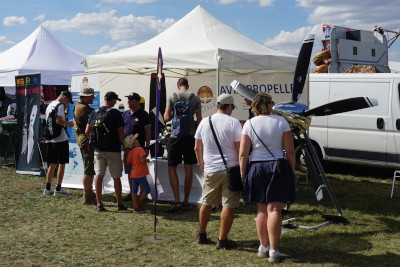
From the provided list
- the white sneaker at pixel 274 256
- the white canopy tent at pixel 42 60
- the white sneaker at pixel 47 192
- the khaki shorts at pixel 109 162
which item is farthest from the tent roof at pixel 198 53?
the white canopy tent at pixel 42 60

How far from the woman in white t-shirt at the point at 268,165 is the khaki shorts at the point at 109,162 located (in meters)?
2.56

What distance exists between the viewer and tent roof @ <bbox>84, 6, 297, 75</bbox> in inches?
277

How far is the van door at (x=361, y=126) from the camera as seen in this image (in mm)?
8594

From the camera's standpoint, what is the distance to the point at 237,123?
15.5 ft

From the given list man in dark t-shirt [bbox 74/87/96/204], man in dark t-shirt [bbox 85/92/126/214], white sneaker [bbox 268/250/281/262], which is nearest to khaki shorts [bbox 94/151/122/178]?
man in dark t-shirt [bbox 85/92/126/214]

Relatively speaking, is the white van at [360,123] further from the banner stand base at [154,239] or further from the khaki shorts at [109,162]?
the banner stand base at [154,239]

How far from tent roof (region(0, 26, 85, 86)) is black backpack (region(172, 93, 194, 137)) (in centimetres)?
838

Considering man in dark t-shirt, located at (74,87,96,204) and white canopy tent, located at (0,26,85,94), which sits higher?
white canopy tent, located at (0,26,85,94)

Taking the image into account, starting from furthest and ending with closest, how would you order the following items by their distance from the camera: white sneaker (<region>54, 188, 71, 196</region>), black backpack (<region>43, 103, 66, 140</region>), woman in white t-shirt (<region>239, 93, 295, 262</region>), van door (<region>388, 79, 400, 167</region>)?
van door (<region>388, 79, 400, 167</region>)
white sneaker (<region>54, 188, 71, 196</region>)
black backpack (<region>43, 103, 66, 140</region>)
woman in white t-shirt (<region>239, 93, 295, 262</region>)

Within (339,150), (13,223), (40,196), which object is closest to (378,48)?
(339,150)

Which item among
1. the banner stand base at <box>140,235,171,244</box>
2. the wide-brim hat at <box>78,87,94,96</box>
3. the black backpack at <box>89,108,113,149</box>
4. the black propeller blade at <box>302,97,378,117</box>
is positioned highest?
the wide-brim hat at <box>78,87,94,96</box>

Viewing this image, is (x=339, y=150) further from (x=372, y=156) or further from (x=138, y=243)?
(x=138, y=243)

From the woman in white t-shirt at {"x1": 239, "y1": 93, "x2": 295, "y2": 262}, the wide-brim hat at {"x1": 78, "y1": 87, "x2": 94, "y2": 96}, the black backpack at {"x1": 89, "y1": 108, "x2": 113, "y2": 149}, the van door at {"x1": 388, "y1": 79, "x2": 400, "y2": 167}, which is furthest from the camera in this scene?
the van door at {"x1": 388, "y1": 79, "x2": 400, "y2": 167}

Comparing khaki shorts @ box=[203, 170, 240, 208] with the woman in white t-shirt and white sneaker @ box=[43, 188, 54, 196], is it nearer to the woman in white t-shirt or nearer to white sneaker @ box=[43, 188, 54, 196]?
the woman in white t-shirt
